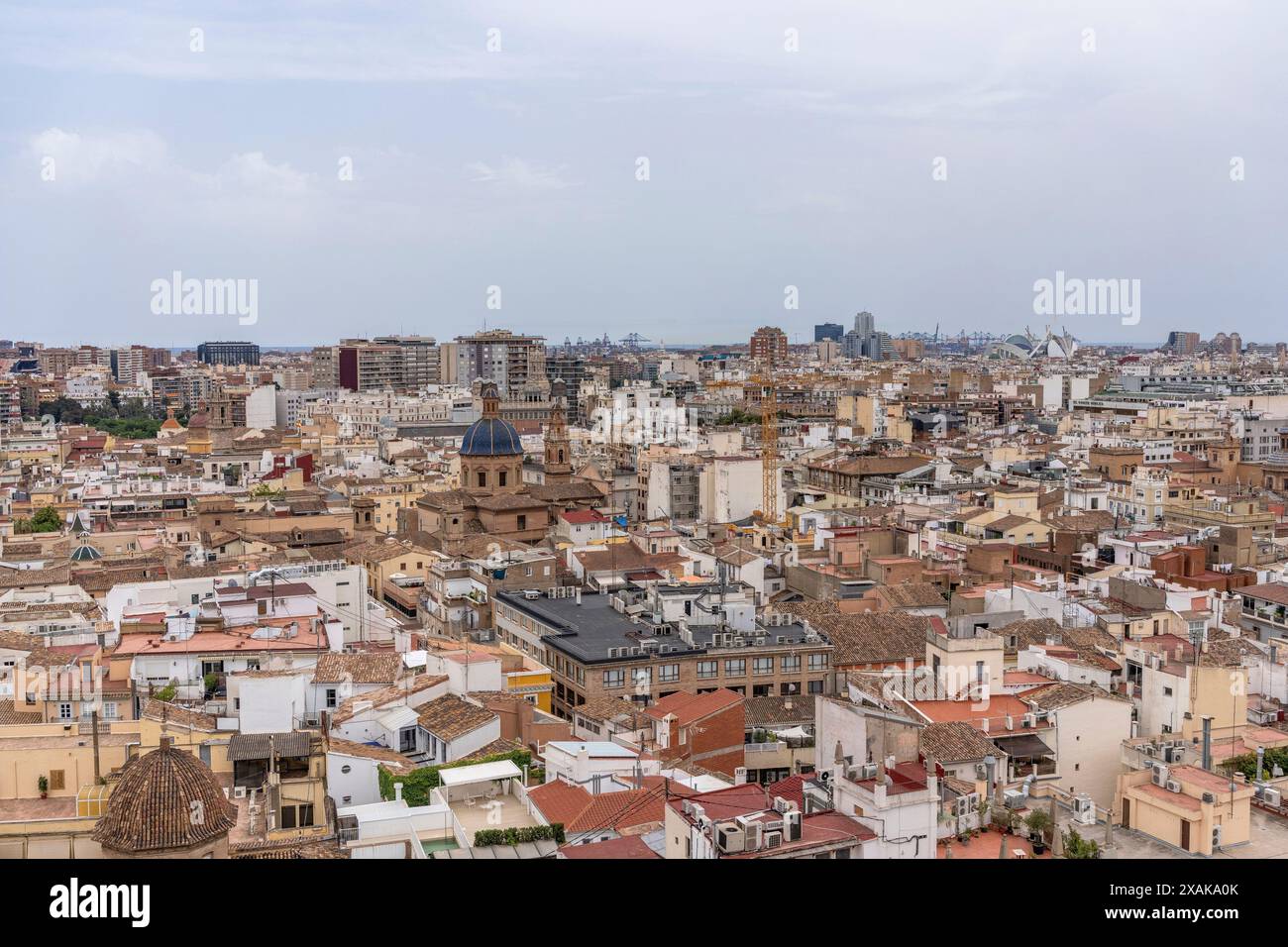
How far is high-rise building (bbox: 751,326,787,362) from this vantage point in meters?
51.5

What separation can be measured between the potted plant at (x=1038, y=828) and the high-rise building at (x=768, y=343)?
146 feet

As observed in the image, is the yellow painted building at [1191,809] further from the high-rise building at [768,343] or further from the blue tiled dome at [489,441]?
the high-rise building at [768,343]

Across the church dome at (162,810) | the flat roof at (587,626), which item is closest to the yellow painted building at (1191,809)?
the church dome at (162,810)

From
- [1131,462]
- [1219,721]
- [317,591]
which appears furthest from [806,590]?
[1131,462]

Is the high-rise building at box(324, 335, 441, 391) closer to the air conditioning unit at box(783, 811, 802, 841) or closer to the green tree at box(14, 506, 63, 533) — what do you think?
the green tree at box(14, 506, 63, 533)

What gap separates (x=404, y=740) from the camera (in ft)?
21.6

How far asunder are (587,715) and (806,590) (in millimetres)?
4752

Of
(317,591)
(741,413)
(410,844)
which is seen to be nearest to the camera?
(410,844)

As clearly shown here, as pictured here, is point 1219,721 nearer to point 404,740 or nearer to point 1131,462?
point 404,740

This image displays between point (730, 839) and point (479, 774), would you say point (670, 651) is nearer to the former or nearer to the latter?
point (479, 774)

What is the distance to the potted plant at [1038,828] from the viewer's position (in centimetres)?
510

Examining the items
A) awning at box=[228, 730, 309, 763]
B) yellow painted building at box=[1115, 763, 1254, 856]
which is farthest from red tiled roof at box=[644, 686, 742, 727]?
yellow painted building at box=[1115, 763, 1254, 856]

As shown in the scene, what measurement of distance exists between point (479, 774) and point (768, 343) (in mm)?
47691
